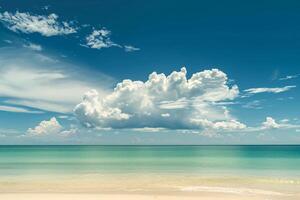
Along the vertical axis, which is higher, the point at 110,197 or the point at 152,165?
the point at 152,165

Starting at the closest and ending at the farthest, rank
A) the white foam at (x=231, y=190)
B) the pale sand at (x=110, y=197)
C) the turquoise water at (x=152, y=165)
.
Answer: the pale sand at (x=110, y=197) → the white foam at (x=231, y=190) → the turquoise water at (x=152, y=165)

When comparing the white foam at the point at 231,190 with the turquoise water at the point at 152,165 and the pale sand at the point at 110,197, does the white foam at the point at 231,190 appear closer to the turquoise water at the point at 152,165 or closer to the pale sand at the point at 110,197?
the pale sand at the point at 110,197

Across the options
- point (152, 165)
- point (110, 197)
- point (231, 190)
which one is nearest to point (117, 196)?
point (110, 197)

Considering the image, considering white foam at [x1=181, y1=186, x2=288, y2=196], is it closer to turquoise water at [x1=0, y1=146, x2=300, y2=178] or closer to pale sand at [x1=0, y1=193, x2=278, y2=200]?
pale sand at [x1=0, y1=193, x2=278, y2=200]

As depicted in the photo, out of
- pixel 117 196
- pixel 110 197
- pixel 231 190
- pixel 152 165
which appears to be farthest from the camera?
pixel 152 165

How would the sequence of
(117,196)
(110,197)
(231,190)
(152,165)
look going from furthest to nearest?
(152,165)
(231,190)
(117,196)
(110,197)

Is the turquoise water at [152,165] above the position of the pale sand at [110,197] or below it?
above

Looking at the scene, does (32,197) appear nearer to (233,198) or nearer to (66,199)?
(66,199)

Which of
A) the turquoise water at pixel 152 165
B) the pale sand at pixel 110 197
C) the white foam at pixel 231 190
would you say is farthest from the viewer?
the turquoise water at pixel 152 165

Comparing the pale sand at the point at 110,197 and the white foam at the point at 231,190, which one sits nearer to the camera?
the pale sand at the point at 110,197

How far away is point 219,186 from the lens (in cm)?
2355

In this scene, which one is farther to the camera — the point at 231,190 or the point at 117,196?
the point at 231,190

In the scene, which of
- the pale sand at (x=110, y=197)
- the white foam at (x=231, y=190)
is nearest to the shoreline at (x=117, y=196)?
the pale sand at (x=110, y=197)

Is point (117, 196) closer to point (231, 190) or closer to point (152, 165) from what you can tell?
point (231, 190)
